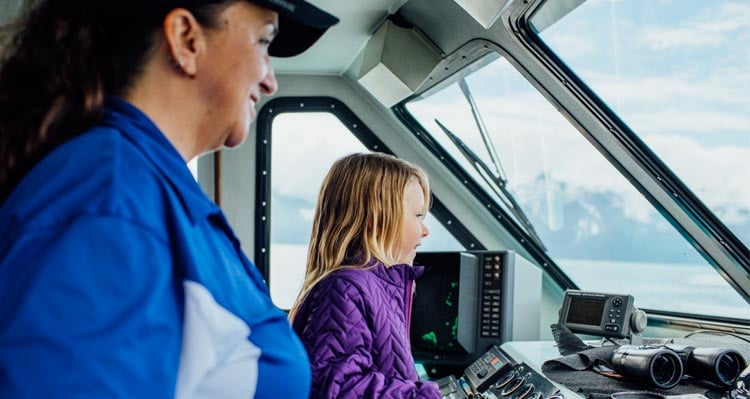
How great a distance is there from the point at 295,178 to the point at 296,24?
10.9 feet

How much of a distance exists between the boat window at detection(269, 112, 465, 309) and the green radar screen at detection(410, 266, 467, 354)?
3.37 feet

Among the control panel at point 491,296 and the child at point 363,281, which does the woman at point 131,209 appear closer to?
the child at point 363,281

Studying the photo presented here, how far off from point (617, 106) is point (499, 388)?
3.38 feet

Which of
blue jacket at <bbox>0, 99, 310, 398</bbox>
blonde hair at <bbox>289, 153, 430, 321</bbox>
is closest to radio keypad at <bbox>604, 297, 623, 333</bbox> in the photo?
blonde hair at <bbox>289, 153, 430, 321</bbox>

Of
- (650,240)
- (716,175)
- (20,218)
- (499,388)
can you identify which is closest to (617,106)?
(716,175)

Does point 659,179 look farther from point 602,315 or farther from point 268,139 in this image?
point 268,139

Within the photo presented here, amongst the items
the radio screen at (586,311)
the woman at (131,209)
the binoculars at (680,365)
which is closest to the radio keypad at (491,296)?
the radio screen at (586,311)

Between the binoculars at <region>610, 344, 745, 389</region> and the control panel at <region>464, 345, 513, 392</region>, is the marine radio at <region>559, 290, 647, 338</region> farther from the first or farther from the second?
the binoculars at <region>610, 344, 745, 389</region>

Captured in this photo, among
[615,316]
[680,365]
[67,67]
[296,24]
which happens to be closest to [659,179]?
[615,316]

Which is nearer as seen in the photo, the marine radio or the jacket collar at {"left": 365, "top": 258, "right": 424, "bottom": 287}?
the jacket collar at {"left": 365, "top": 258, "right": 424, "bottom": 287}

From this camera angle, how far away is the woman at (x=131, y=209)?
0.76m

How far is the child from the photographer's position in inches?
79.4

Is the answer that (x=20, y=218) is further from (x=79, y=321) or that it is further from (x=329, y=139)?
(x=329, y=139)

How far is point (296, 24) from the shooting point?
1176 mm
